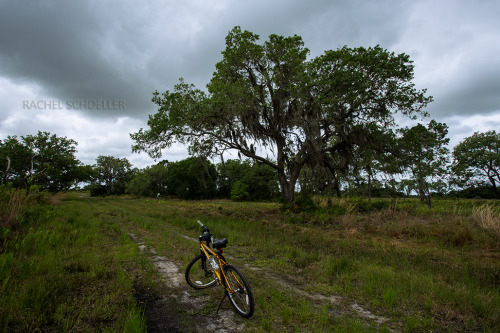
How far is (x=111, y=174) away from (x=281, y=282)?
258 feet

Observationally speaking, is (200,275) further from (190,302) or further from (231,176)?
(231,176)

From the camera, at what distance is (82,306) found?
3150mm

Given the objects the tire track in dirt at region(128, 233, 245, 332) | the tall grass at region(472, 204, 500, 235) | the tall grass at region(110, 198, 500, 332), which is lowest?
the tall grass at region(110, 198, 500, 332)

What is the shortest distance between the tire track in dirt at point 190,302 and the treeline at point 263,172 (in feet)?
19.1

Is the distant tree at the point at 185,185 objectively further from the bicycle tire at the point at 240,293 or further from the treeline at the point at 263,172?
the bicycle tire at the point at 240,293

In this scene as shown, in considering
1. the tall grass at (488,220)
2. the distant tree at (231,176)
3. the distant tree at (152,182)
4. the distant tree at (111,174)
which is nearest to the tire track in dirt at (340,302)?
the tall grass at (488,220)

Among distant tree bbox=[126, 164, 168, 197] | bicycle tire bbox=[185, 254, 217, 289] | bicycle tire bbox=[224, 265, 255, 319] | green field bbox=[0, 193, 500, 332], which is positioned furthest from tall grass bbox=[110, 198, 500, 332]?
distant tree bbox=[126, 164, 168, 197]

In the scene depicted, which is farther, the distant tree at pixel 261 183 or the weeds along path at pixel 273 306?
the distant tree at pixel 261 183

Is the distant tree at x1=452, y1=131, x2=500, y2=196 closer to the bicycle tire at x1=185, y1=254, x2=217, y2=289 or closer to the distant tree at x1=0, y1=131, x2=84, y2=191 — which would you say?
the bicycle tire at x1=185, y1=254, x2=217, y2=289

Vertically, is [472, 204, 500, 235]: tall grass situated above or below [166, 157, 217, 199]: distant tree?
below

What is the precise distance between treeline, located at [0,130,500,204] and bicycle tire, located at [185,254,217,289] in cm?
660

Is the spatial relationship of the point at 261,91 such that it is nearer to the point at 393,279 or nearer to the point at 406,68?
the point at 406,68

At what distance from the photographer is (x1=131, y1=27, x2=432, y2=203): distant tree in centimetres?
1158

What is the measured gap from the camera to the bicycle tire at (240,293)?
2951 mm
